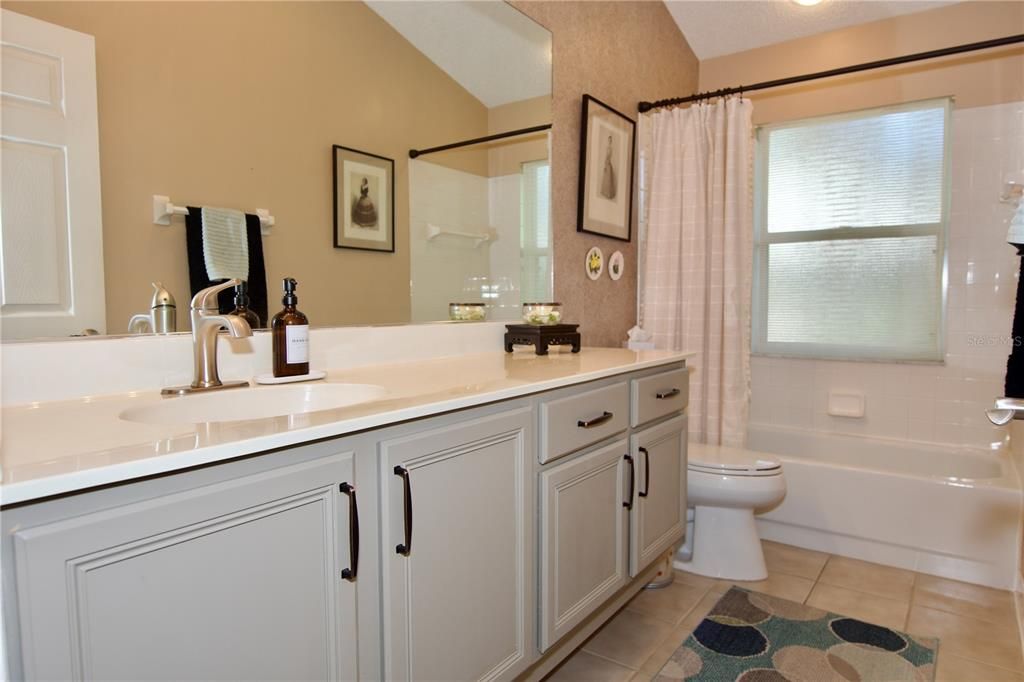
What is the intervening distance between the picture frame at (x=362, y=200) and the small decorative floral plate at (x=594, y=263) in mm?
1143

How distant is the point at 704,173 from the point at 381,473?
2.29 m

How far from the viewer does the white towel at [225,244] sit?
4.30 ft

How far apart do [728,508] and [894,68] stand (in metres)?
2.33

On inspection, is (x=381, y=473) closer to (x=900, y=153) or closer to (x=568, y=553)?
(x=568, y=553)

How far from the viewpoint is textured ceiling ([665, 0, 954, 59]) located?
9.88 feet

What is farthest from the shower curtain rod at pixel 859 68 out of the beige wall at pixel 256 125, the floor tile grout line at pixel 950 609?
the floor tile grout line at pixel 950 609

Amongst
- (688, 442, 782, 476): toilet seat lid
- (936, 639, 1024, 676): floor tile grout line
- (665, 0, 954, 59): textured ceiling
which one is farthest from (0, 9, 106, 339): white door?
(665, 0, 954, 59): textured ceiling

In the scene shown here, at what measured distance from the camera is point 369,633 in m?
1.04

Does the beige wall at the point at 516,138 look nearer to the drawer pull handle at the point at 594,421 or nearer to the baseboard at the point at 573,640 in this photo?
the drawer pull handle at the point at 594,421

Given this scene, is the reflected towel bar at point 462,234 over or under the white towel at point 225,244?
over

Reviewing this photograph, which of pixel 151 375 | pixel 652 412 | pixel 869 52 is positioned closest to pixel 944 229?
pixel 869 52

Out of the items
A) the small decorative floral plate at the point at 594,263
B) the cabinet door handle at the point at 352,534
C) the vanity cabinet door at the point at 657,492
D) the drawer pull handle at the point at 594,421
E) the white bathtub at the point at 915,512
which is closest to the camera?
the cabinet door handle at the point at 352,534

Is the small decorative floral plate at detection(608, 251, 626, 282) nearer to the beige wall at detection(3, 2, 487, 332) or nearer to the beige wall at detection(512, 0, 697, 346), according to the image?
A: the beige wall at detection(512, 0, 697, 346)

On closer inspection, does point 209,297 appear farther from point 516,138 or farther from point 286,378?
point 516,138
